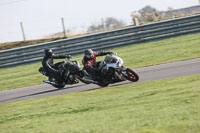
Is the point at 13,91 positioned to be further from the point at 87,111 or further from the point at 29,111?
the point at 87,111

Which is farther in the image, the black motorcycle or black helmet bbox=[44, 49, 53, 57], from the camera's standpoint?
black helmet bbox=[44, 49, 53, 57]

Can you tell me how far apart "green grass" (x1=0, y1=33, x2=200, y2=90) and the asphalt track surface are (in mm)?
1100

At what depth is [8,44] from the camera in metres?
26.0

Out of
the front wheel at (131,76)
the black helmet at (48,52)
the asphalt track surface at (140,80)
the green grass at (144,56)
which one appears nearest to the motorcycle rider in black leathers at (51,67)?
the black helmet at (48,52)

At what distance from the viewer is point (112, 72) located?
1112cm

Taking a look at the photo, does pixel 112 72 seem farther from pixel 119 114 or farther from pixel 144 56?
pixel 144 56

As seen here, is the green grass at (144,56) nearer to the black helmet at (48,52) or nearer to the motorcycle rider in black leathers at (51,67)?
the motorcycle rider in black leathers at (51,67)

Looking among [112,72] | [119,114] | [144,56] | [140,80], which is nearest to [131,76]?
[140,80]

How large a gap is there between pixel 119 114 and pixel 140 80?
4636 millimetres

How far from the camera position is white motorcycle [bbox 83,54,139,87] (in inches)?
428

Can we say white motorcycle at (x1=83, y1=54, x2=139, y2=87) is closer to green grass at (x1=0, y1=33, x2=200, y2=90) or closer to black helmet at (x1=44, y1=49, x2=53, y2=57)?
black helmet at (x1=44, y1=49, x2=53, y2=57)

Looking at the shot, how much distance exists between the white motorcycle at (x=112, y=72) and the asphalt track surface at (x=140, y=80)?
0.27 m

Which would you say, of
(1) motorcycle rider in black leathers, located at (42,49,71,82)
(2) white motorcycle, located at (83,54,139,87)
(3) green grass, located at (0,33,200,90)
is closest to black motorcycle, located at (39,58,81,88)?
(1) motorcycle rider in black leathers, located at (42,49,71,82)

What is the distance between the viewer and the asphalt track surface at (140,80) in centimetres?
1128
